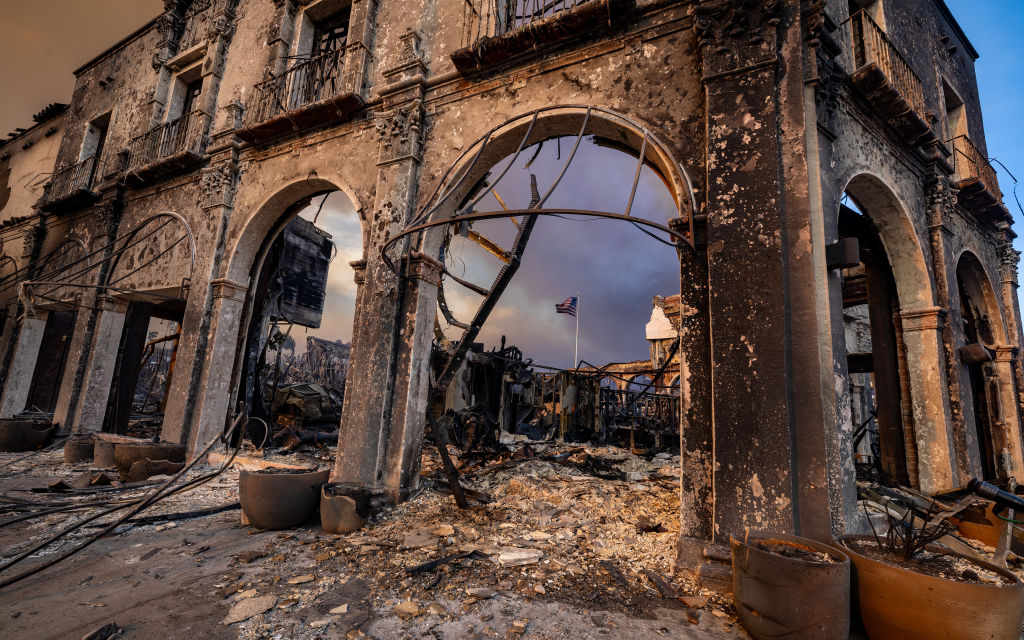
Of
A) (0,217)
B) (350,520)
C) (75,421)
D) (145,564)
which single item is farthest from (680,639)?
(0,217)

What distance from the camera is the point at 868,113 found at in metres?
5.80

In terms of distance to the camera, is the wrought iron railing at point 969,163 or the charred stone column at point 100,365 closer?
the wrought iron railing at point 969,163

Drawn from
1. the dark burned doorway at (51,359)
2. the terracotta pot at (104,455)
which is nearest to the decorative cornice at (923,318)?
the terracotta pot at (104,455)

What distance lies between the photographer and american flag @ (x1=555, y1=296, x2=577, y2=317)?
65.9 feet

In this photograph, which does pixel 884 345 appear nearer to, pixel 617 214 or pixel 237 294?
pixel 617 214

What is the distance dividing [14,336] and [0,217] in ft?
20.8

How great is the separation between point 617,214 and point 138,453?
25.3 feet

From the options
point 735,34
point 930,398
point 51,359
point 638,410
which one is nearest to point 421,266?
point 735,34

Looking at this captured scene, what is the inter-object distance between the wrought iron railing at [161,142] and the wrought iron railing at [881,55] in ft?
40.2

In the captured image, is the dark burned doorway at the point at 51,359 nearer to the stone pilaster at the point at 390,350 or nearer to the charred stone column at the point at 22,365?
the charred stone column at the point at 22,365

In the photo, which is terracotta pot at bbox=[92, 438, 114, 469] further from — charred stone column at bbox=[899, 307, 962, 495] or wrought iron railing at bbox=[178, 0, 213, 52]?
charred stone column at bbox=[899, 307, 962, 495]

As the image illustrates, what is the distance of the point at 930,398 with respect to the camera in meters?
6.34

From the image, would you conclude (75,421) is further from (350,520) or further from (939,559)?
(939,559)

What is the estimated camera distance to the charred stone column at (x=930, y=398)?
611 centimetres
